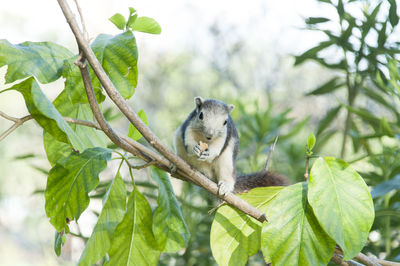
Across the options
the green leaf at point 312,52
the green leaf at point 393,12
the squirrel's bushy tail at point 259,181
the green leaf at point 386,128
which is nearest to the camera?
the green leaf at point 393,12

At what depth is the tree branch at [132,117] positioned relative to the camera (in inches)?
18.5

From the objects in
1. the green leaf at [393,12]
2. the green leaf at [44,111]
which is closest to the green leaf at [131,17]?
the green leaf at [44,111]

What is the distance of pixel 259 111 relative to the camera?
164cm

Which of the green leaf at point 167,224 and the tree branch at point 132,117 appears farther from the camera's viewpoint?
the green leaf at point 167,224

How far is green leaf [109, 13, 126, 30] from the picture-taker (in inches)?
25.5

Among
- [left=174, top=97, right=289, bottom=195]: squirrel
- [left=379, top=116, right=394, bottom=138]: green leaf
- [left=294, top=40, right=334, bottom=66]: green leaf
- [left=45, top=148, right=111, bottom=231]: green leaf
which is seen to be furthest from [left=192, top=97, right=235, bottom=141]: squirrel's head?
[left=45, top=148, right=111, bottom=231]: green leaf

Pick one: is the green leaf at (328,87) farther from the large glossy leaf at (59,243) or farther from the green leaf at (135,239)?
the large glossy leaf at (59,243)

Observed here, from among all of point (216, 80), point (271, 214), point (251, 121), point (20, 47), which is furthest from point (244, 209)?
point (216, 80)

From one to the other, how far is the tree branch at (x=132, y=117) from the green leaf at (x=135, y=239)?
4.5 inches

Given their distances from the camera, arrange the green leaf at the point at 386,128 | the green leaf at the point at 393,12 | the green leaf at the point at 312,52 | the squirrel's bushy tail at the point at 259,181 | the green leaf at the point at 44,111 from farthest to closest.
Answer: the green leaf at the point at 312,52
the squirrel's bushy tail at the point at 259,181
the green leaf at the point at 386,128
the green leaf at the point at 393,12
the green leaf at the point at 44,111

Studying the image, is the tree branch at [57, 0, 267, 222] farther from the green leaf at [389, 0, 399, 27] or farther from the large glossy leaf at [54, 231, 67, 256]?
the green leaf at [389, 0, 399, 27]

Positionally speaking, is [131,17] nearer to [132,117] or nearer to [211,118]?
[132,117]

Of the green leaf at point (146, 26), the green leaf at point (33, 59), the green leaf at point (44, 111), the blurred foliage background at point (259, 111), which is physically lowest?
the blurred foliage background at point (259, 111)

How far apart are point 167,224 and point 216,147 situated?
1.61 ft
